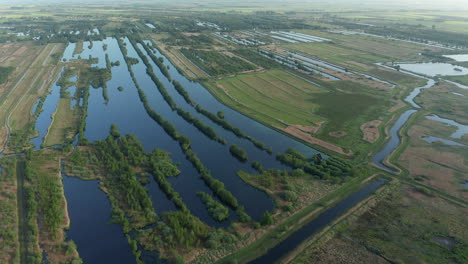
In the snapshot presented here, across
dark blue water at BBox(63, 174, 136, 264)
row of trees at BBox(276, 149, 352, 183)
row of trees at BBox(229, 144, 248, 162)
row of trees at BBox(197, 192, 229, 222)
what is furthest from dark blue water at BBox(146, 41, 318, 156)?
dark blue water at BBox(63, 174, 136, 264)

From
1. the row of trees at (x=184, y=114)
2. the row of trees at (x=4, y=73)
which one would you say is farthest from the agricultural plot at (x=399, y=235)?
the row of trees at (x=4, y=73)

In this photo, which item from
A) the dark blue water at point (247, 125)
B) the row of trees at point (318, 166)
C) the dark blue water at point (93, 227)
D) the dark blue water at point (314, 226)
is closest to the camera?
the dark blue water at point (93, 227)

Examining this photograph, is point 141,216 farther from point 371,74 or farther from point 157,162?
point 371,74

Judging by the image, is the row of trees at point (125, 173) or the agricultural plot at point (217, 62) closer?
the row of trees at point (125, 173)

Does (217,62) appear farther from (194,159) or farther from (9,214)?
(9,214)

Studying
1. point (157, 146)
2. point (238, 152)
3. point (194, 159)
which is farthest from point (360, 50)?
point (157, 146)

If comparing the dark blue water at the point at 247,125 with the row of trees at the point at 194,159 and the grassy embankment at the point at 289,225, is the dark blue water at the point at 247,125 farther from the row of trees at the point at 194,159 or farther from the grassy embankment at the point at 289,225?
the row of trees at the point at 194,159
